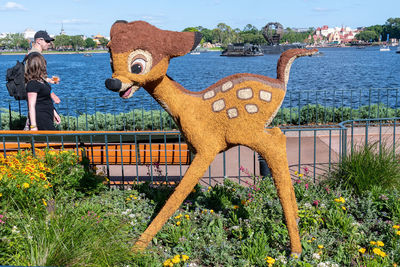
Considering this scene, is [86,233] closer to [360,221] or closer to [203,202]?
[203,202]

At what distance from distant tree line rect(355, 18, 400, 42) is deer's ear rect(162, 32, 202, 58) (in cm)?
18680

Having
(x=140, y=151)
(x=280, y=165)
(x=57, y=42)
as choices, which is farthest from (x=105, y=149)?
(x=57, y=42)

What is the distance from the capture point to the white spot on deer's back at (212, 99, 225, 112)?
3.97 metres

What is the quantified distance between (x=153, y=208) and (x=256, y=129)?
200 centimetres

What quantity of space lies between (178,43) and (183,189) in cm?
139

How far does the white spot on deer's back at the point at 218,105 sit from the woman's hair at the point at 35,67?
355cm

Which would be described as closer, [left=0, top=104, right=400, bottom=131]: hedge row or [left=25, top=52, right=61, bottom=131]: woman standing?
[left=25, top=52, right=61, bottom=131]: woman standing

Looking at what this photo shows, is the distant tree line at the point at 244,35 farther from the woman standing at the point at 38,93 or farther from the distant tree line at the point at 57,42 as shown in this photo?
the woman standing at the point at 38,93

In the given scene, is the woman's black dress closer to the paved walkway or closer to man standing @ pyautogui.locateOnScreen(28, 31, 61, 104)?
man standing @ pyautogui.locateOnScreen(28, 31, 61, 104)

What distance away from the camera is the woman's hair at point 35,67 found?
6.28 meters

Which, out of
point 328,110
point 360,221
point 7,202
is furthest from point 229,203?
point 328,110

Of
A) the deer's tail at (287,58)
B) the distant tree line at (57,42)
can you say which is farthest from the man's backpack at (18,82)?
the distant tree line at (57,42)

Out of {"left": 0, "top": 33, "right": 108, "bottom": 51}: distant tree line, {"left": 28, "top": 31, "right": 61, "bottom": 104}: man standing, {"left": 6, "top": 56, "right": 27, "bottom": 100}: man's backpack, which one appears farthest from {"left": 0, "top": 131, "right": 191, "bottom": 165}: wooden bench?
{"left": 0, "top": 33, "right": 108, "bottom": 51}: distant tree line

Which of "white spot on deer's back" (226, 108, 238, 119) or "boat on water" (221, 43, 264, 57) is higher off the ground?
"boat on water" (221, 43, 264, 57)
